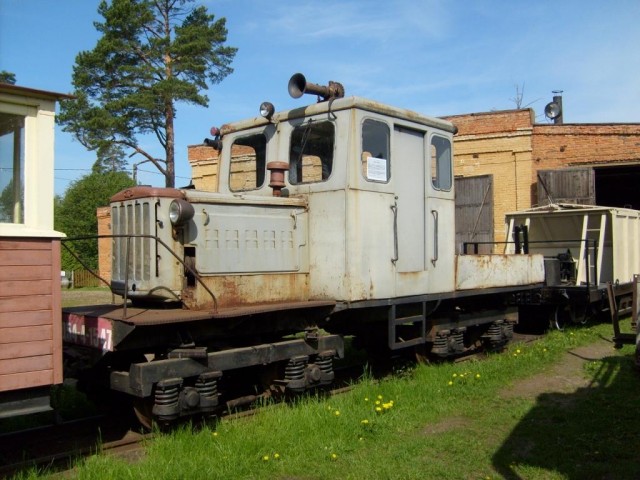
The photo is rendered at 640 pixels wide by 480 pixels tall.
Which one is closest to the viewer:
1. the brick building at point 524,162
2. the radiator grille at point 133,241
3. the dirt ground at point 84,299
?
the radiator grille at point 133,241

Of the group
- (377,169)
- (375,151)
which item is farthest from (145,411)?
(375,151)

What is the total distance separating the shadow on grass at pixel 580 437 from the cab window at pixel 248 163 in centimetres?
379

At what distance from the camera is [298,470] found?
182 inches

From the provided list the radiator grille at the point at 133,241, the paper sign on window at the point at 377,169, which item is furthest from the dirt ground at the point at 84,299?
the paper sign on window at the point at 377,169

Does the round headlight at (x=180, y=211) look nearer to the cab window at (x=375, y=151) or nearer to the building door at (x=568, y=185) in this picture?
the cab window at (x=375, y=151)

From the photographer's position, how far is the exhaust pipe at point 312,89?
6.27m

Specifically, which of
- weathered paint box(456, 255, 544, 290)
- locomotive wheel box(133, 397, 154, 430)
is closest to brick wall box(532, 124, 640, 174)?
weathered paint box(456, 255, 544, 290)

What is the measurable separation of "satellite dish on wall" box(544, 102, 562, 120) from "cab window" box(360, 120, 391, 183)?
61.4 feet

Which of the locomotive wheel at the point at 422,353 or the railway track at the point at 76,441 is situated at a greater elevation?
the locomotive wheel at the point at 422,353

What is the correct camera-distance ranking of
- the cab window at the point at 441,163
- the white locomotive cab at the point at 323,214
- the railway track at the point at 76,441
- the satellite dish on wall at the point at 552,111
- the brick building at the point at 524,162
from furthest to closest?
the satellite dish on wall at the point at 552,111 → the brick building at the point at 524,162 → the cab window at the point at 441,163 → the white locomotive cab at the point at 323,214 → the railway track at the point at 76,441

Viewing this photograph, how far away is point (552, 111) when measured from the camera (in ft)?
76.5

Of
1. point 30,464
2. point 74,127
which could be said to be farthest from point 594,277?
point 74,127

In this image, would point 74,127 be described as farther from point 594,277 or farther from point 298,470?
point 298,470

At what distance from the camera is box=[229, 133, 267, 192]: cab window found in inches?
279
